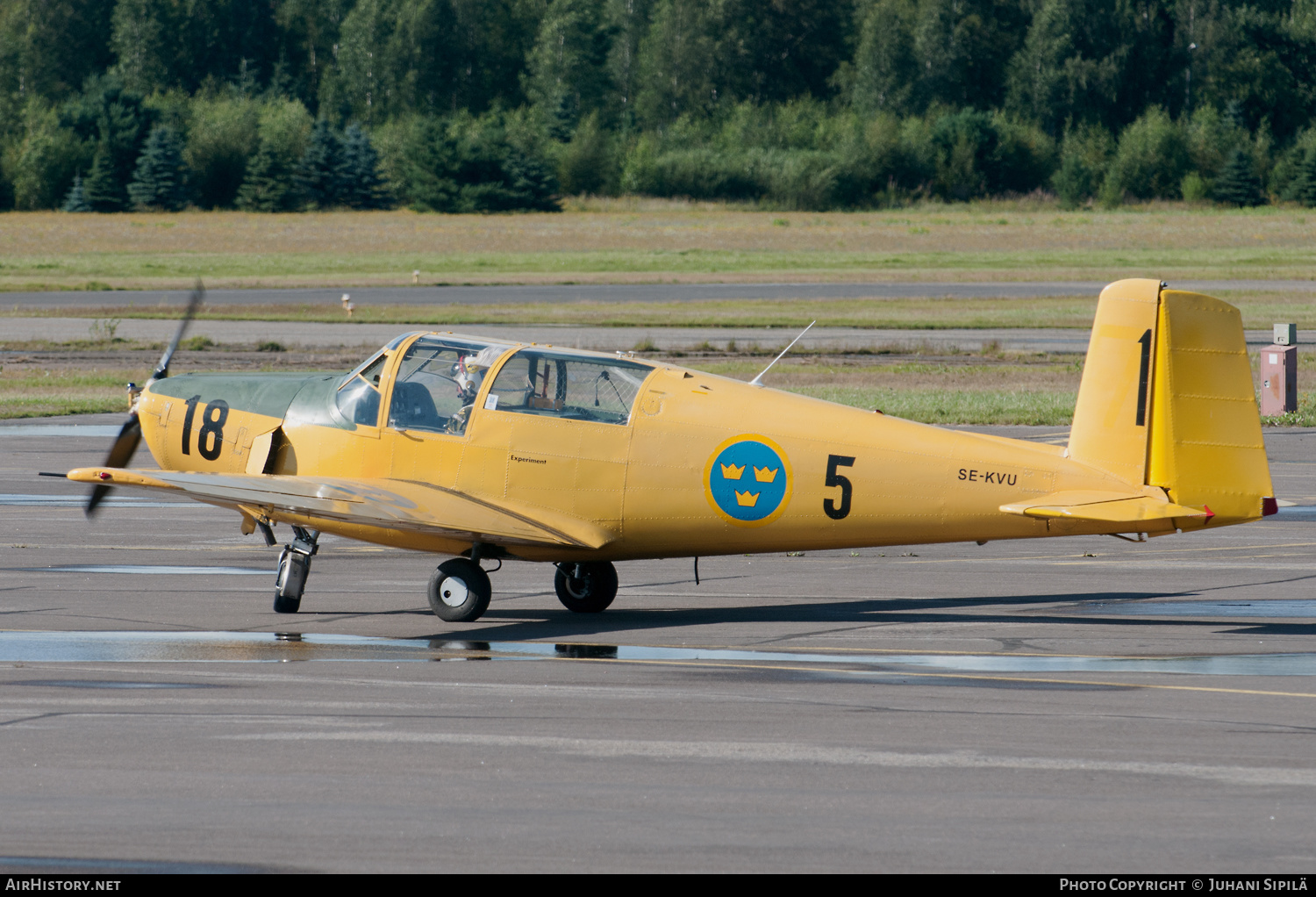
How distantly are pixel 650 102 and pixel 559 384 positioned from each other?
118 metres

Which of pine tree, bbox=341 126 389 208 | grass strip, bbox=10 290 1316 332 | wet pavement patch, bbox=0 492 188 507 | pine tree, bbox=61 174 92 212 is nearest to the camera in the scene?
wet pavement patch, bbox=0 492 188 507

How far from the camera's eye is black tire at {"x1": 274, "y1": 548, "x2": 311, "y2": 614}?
38.6 ft

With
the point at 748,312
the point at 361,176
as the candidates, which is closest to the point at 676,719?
the point at 748,312

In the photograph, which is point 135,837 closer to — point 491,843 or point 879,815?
point 491,843

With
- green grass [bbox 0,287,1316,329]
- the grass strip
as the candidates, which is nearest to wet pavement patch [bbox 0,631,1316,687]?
green grass [bbox 0,287,1316,329]

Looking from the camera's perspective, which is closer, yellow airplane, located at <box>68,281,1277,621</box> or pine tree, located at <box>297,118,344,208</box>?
yellow airplane, located at <box>68,281,1277,621</box>

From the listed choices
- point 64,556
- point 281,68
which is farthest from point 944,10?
point 64,556

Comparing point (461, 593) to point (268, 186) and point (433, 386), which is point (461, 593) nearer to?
point (433, 386)

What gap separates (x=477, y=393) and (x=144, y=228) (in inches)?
3265

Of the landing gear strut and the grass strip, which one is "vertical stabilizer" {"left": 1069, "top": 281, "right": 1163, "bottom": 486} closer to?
the landing gear strut

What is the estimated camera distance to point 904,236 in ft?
268

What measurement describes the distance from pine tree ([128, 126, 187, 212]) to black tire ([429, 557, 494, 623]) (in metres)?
94.0

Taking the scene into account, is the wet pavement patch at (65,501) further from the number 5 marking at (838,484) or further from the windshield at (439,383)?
the number 5 marking at (838,484)
